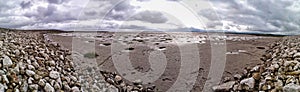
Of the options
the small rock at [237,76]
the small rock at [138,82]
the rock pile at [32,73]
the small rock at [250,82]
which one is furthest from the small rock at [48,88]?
the small rock at [237,76]

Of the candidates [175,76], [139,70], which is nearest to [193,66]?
[175,76]

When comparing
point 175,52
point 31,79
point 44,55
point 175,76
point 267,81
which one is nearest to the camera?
point 31,79

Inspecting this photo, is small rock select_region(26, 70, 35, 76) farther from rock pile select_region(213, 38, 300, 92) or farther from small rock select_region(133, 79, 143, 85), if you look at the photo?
rock pile select_region(213, 38, 300, 92)

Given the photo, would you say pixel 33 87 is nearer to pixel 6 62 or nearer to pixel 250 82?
pixel 6 62

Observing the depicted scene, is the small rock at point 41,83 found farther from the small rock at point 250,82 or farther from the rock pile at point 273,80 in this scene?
the small rock at point 250,82

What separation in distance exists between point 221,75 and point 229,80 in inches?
25.3

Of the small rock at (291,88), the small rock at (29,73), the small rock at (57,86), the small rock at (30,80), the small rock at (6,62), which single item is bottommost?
the small rock at (57,86)

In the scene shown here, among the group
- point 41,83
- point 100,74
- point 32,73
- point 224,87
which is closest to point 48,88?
point 41,83

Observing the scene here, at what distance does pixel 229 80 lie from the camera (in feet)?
32.8

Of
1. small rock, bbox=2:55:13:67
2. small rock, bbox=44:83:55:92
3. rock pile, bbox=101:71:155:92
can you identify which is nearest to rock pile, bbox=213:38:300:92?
rock pile, bbox=101:71:155:92

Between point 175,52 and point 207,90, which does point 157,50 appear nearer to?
point 175,52

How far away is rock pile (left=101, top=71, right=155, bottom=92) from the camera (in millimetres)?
9302

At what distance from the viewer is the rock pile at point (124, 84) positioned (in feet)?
30.5

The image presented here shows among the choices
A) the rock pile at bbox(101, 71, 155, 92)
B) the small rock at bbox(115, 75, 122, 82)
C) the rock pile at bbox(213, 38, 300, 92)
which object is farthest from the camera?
the small rock at bbox(115, 75, 122, 82)
